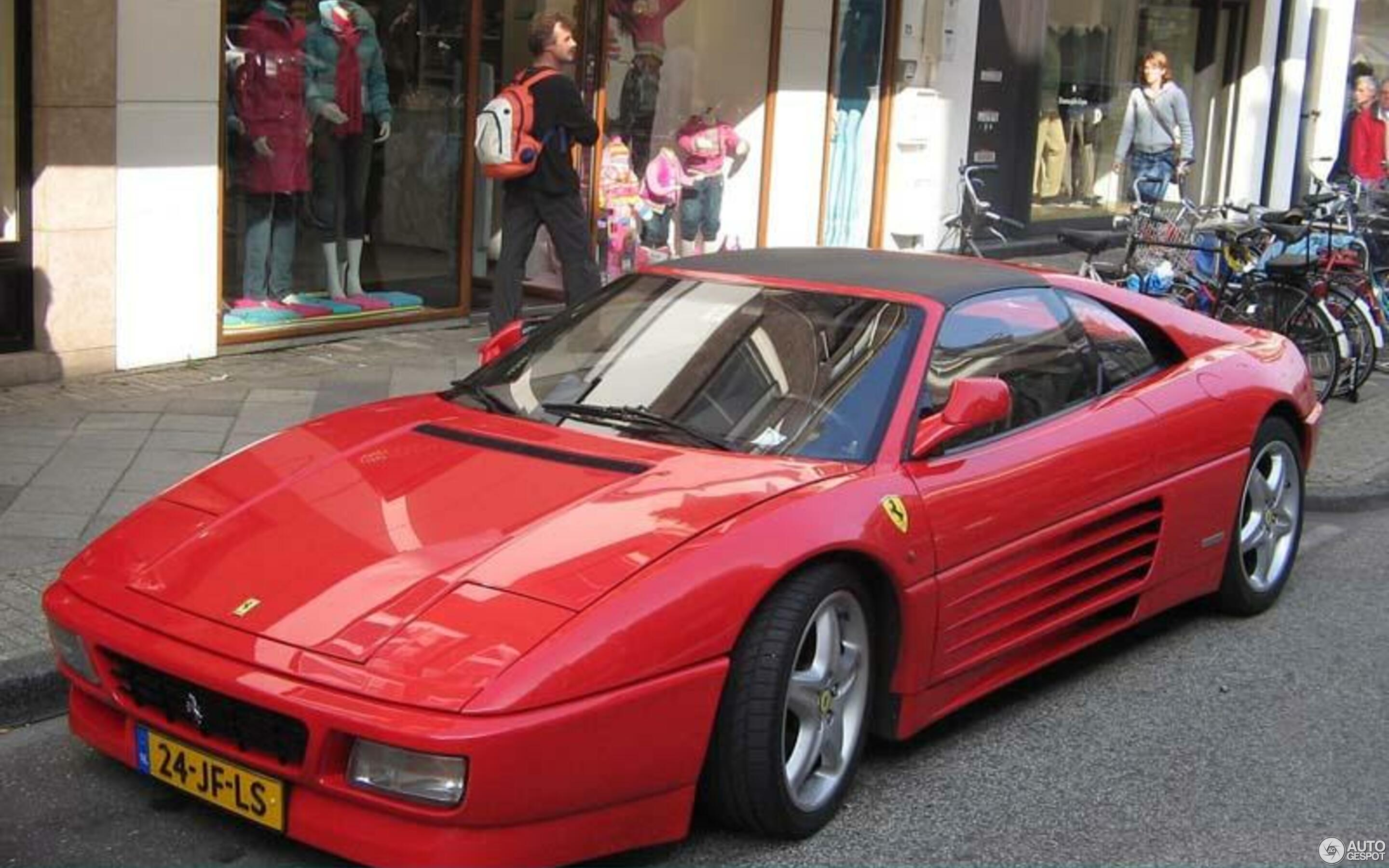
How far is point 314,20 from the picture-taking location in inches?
407

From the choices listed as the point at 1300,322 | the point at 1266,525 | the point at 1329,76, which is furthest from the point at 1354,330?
the point at 1329,76

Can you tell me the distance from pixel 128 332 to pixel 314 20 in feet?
7.44

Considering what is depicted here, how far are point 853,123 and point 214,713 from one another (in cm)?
1131

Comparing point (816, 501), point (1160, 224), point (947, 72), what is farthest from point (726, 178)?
point (816, 501)

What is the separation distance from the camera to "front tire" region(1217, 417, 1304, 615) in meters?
6.39

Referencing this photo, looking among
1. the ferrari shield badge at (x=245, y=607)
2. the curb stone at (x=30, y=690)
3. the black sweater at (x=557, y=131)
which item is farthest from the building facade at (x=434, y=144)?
the ferrari shield badge at (x=245, y=607)

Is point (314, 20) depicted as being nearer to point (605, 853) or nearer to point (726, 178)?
point (726, 178)

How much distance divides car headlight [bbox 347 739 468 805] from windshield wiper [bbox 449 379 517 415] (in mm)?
1605

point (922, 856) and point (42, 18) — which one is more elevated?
point (42, 18)

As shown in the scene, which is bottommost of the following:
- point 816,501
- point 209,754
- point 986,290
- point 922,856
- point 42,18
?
point 922,856

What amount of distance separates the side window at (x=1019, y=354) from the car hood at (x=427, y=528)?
71 cm

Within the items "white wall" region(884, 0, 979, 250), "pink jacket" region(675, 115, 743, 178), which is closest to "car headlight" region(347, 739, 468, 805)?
"pink jacket" region(675, 115, 743, 178)

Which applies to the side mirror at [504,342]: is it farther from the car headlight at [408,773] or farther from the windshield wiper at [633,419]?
the car headlight at [408,773]

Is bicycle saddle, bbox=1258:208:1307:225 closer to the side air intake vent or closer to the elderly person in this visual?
the side air intake vent
